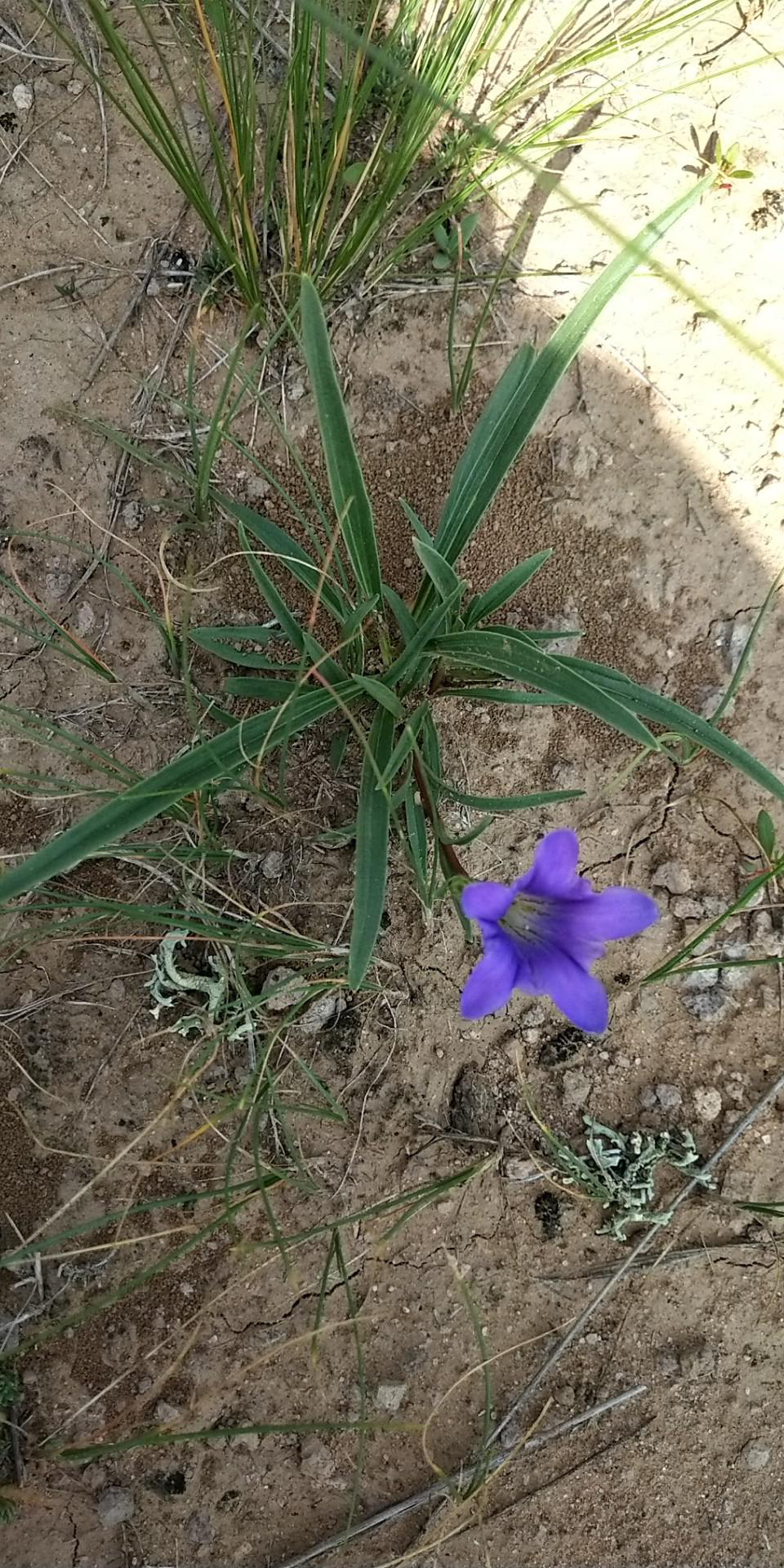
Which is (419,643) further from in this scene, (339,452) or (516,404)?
(516,404)

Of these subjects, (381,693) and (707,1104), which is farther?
(707,1104)

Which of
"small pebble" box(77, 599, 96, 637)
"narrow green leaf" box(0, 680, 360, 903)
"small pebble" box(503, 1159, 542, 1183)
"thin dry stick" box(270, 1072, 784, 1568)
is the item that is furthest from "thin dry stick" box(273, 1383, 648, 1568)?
"small pebble" box(77, 599, 96, 637)

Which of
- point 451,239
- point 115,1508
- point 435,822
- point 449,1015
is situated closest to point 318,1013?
point 449,1015

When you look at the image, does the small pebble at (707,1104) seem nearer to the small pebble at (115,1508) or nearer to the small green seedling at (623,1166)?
the small green seedling at (623,1166)

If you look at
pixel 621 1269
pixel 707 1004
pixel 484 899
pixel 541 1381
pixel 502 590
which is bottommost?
pixel 541 1381

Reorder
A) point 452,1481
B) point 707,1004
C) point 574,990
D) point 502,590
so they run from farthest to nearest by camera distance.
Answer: point 707,1004 → point 452,1481 → point 502,590 → point 574,990

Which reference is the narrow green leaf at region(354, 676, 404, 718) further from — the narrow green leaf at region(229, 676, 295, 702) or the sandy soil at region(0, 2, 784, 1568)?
the sandy soil at region(0, 2, 784, 1568)

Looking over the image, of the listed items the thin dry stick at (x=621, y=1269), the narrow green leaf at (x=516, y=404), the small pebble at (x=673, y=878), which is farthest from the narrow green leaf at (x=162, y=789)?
the thin dry stick at (x=621, y=1269)
